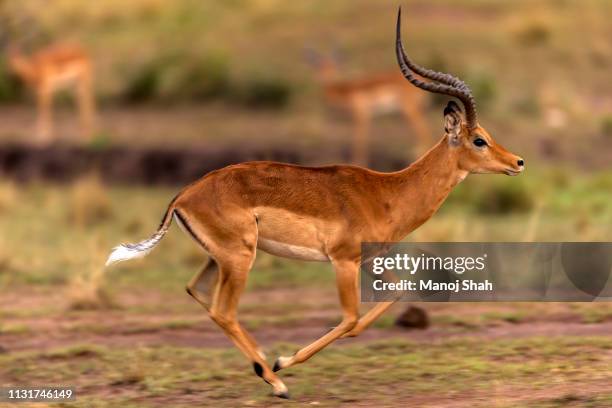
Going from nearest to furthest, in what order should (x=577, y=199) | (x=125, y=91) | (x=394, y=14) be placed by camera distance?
(x=577, y=199), (x=125, y=91), (x=394, y=14)

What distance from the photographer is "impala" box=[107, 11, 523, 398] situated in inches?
303

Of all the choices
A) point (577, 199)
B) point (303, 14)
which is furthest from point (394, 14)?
point (577, 199)

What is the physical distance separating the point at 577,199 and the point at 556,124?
316cm

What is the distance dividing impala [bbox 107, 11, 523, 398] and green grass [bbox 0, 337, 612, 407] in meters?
0.48

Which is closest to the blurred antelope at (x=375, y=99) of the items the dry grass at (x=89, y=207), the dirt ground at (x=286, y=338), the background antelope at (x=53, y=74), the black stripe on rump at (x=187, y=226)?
A: the dry grass at (x=89, y=207)

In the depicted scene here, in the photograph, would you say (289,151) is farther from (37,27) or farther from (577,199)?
(37,27)

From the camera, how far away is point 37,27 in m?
23.3

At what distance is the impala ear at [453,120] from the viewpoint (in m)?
8.08

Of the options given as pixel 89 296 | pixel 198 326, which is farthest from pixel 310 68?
pixel 198 326

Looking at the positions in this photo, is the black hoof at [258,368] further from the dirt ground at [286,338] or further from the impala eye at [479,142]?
the impala eye at [479,142]

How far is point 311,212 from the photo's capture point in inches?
308

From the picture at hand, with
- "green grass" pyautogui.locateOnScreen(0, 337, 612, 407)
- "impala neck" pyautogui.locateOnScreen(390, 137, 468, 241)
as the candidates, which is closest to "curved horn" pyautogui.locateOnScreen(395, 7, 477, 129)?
"impala neck" pyautogui.locateOnScreen(390, 137, 468, 241)

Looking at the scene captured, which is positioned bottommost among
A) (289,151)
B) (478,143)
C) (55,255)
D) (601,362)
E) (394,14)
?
(601,362)

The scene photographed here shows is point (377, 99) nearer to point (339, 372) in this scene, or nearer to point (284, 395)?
point (339, 372)
